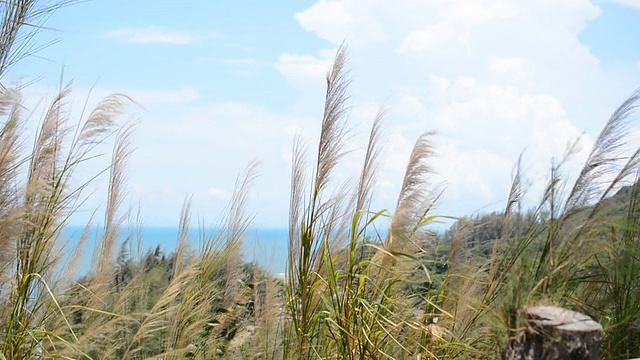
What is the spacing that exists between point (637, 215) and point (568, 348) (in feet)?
6.11

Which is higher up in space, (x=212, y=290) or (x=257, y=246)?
(x=257, y=246)

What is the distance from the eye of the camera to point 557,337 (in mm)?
2238

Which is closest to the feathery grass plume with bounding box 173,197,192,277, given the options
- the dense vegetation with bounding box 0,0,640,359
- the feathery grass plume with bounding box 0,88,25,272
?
the dense vegetation with bounding box 0,0,640,359

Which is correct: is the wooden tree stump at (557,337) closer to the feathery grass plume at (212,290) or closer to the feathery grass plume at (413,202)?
the feathery grass plume at (413,202)

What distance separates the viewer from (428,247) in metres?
3.66

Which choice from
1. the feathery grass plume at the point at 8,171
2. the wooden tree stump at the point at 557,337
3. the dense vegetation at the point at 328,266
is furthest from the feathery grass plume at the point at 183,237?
the wooden tree stump at the point at 557,337

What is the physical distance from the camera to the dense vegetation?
9.59ft

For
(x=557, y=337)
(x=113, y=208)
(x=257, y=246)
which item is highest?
(x=113, y=208)

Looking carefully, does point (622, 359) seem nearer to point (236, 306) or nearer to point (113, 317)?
point (236, 306)

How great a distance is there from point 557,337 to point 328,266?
1.04m

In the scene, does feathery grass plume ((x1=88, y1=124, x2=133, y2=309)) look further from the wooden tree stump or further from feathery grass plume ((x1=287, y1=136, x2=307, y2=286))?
the wooden tree stump

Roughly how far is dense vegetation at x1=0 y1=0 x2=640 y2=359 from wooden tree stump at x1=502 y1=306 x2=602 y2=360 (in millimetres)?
194

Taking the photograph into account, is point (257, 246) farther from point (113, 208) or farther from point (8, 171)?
point (8, 171)

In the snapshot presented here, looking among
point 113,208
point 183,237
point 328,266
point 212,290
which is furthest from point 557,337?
point 113,208
